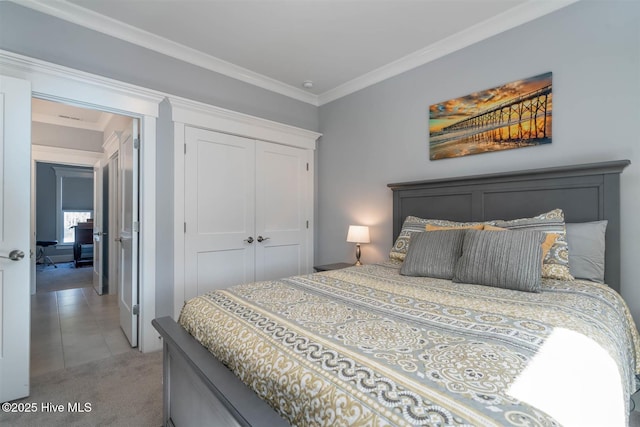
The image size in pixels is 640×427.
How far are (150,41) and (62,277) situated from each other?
537cm

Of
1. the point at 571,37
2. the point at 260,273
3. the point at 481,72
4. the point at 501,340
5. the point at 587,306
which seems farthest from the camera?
the point at 260,273

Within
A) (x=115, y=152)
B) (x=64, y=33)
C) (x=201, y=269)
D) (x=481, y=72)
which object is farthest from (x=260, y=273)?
(x=481, y=72)

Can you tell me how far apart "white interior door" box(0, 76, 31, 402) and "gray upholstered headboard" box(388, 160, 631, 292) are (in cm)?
288

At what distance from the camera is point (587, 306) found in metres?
1.35

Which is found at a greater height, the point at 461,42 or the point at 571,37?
the point at 461,42

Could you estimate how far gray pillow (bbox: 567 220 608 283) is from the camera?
1841 millimetres

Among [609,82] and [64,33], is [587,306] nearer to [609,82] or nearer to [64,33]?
[609,82]

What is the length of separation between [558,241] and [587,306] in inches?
24.1

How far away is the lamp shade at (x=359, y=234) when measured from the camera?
319 centimetres

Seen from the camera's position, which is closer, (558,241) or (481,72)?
A: (558,241)

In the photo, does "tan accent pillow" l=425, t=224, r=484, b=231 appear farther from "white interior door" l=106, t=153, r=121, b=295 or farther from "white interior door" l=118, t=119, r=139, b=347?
"white interior door" l=106, t=153, r=121, b=295

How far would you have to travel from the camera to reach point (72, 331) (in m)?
3.06

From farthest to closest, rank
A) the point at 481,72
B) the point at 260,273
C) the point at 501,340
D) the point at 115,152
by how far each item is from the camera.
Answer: the point at 115,152 → the point at 260,273 → the point at 481,72 → the point at 501,340

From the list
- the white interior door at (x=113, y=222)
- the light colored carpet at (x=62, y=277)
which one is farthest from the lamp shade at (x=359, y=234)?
the light colored carpet at (x=62, y=277)
